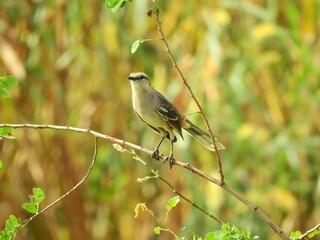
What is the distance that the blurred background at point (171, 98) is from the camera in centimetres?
521

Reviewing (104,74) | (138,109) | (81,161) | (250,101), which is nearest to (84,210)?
(81,161)

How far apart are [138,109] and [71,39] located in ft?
8.55

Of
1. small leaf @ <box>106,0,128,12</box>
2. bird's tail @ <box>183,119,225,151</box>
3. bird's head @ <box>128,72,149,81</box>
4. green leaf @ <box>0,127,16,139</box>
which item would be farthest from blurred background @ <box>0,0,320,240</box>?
small leaf @ <box>106,0,128,12</box>

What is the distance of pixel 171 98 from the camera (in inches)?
199

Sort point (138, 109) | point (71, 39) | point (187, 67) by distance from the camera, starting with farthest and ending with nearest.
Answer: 1. point (71, 39)
2. point (187, 67)
3. point (138, 109)

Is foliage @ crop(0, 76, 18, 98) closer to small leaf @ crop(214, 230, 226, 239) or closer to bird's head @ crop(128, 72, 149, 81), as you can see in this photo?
small leaf @ crop(214, 230, 226, 239)

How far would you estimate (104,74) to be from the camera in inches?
214

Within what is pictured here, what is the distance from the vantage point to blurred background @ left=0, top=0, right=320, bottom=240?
521cm

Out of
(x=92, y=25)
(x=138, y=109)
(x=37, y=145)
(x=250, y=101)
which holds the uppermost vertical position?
(x=92, y=25)

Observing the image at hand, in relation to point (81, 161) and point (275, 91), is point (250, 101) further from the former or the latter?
point (81, 161)

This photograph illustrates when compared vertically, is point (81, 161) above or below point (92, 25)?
below

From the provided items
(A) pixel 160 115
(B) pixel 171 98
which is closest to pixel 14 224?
(A) pixel 160 115

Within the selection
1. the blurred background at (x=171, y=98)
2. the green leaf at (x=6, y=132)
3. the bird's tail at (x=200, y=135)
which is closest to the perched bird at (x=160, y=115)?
the bird's tail at (x=200, y=135)

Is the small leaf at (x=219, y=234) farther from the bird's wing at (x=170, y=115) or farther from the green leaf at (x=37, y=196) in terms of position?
the bird's wing at (x=170, y=115)
